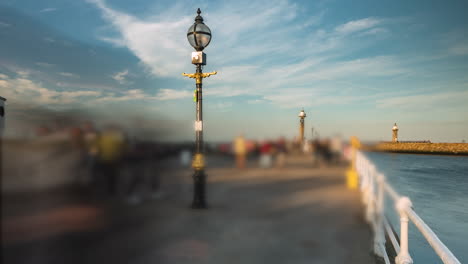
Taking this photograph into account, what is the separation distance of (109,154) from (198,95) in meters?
6.58

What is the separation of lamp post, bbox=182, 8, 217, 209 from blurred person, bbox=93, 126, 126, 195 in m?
A: 6.15

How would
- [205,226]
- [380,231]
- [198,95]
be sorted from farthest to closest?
[198,95] → [205,226] → [380,231]

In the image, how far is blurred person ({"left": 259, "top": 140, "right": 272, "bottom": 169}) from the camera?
19.4m

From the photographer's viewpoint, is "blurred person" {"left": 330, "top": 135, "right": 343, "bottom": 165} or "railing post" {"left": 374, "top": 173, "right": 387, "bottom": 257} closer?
"railing post" {"left": 374, "top": 173, "right": 387, "bottom": 257}

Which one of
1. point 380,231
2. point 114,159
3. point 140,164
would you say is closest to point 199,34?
point 380,231

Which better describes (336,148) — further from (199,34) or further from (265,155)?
(199,34)

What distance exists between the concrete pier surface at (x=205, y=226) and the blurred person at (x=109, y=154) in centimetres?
11

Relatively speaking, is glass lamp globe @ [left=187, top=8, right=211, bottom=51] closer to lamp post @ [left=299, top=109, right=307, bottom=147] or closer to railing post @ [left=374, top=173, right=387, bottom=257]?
railing post @ [left=374, top=173, right=387, bottom=257]

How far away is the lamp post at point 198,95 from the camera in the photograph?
7.59 m

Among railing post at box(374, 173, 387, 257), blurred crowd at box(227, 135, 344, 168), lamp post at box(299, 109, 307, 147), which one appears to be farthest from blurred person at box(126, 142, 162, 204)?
lamp post at box(299, 109, 307, 147)

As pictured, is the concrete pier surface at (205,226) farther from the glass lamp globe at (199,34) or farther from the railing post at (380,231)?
the glass lamp globe at (199,34)

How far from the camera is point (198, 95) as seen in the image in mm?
7930

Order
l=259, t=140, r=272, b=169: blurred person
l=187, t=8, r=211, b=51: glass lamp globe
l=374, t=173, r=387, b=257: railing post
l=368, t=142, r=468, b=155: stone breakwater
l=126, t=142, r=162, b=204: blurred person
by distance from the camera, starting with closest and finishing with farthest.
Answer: l=126, t=142, r=162, b=204: blurred person < l=374, t=173, r=387, b=257: railing post < l=187, t=8, r=211, b=51: glass lamp globe < l=259, t=140, r=272, b=169: blurred person < l=368, t=142, r=468, b=155: stone breakwater

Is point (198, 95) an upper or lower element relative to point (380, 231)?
upper
